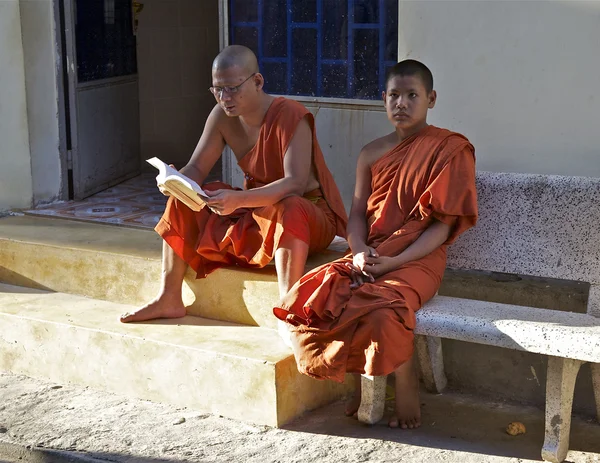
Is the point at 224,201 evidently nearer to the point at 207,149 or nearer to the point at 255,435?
the point at 207,149

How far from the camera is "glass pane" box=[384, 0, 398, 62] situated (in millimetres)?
5195

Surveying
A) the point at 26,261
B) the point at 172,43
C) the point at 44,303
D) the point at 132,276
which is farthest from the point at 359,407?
the point at 172,43

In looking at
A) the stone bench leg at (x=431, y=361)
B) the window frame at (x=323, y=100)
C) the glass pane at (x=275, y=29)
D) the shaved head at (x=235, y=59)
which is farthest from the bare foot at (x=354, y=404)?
the glass pane at (x=275, y=29)

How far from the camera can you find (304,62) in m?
5.55

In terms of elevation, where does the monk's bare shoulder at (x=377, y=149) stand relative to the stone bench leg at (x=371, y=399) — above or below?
above

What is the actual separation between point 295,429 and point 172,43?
4.88m

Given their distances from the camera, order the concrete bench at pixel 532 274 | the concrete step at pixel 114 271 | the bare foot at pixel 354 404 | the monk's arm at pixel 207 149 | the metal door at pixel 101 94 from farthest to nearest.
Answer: the metal door at pixel 101 94 → the monk's arm at pixel 207 149 → the concrete step at pixel 114 271 → the bare foot at pixel 354 404 → the concrete bench at pixel 532 274

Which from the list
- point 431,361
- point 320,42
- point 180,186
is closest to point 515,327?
point 431,361

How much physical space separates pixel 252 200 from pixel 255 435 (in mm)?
981

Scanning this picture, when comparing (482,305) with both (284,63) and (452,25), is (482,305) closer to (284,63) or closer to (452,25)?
(452,25)

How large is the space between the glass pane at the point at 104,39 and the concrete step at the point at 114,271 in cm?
137

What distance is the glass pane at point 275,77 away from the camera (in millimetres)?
5621

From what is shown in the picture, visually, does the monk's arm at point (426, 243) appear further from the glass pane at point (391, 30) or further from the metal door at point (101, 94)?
the metal door at point (101, 94)

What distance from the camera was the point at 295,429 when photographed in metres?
3.89
